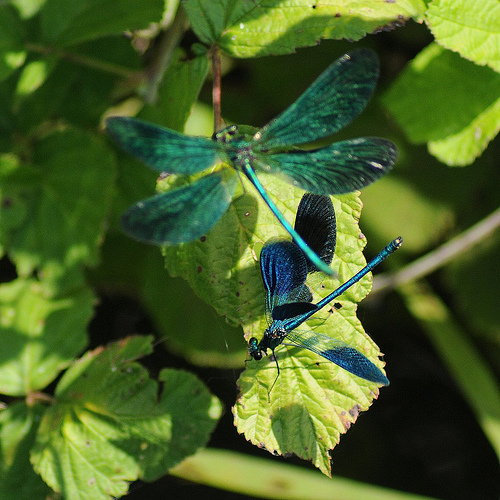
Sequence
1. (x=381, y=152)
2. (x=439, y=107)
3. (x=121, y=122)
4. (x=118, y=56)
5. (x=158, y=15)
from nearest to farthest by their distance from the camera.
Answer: (x=121, y=122)
(x=381, y=152)
(x=158, y=15)
(x=439, y=107)
(x=118, y=56)

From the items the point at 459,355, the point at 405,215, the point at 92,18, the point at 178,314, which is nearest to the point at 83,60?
the point at 92,18

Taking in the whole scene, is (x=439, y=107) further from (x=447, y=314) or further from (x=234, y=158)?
(x=447, y=314)

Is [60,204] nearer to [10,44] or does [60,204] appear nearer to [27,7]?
[10,44]

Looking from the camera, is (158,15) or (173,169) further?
(158,15)

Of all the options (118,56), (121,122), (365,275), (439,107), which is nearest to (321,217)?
(365,275)

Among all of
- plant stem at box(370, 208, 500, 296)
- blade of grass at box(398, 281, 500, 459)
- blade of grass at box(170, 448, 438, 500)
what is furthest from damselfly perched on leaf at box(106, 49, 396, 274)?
blade of grass at box(398, 281, 500, 459)

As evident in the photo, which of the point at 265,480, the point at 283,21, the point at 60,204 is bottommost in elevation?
the point at 265,480

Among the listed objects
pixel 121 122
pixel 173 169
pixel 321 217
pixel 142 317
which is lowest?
pixel 142 317

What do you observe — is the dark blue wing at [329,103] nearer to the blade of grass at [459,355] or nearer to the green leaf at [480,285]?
the blade of grass at [459,355]
